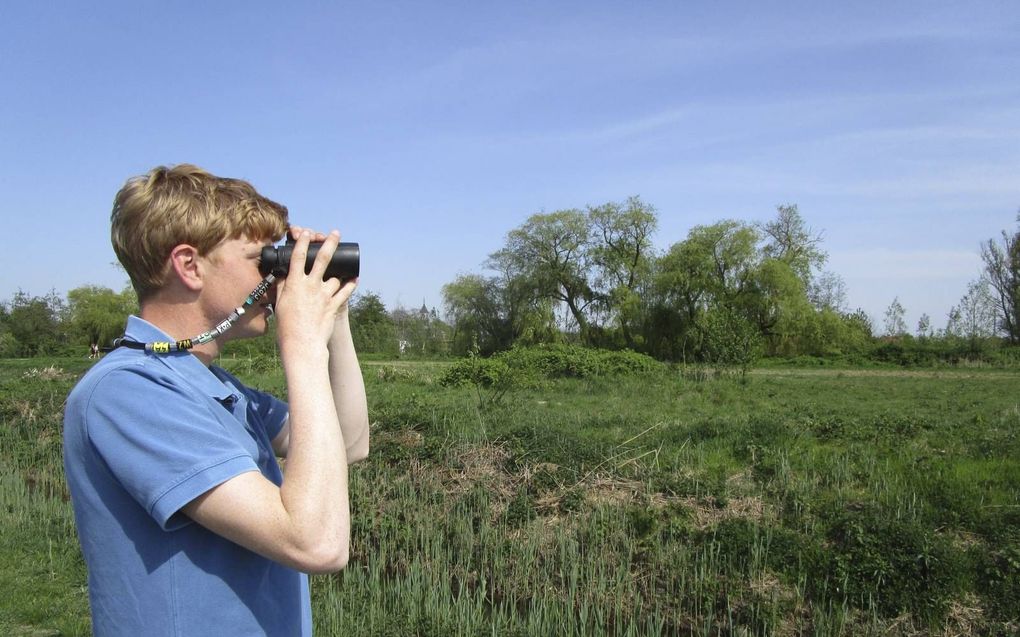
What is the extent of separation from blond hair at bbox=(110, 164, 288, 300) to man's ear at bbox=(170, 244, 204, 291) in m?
0.01

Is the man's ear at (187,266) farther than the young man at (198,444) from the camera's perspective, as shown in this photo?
Yes

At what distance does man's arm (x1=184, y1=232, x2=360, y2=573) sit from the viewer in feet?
3.68

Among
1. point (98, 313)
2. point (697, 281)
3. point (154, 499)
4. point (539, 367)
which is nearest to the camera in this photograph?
point (154, 499)

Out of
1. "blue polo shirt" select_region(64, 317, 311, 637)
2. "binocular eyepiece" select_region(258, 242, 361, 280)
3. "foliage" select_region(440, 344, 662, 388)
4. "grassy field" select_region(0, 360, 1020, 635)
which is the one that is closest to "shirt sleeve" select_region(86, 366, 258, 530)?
"blue polo shirt" select_region(64, 317, 311, 637)

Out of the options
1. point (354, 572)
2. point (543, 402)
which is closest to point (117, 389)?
point (354, 572)

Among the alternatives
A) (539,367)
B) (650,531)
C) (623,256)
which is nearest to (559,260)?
(623,256)

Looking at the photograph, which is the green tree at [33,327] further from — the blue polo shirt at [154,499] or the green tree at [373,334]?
the blue polo shirt at [154,499]

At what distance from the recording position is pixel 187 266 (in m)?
1.30

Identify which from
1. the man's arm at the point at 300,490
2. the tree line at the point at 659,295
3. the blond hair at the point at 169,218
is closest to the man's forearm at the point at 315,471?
the man's arm at the point at 300,490

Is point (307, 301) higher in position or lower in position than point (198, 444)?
higher

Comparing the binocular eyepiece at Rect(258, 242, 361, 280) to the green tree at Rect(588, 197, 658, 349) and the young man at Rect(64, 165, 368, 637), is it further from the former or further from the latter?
the green tree at Rect(588, 197, 658, 349)

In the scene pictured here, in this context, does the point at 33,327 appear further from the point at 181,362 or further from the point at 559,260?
the point at 181,362

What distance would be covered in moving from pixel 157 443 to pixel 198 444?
57 millimetres

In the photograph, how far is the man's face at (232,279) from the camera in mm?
1335
